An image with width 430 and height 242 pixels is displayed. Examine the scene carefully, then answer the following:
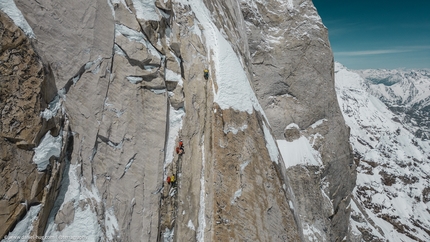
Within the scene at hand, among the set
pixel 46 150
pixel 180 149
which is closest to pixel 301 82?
pixel 180 149

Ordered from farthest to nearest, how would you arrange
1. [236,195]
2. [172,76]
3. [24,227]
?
[172,76], [236,195], [24,227]

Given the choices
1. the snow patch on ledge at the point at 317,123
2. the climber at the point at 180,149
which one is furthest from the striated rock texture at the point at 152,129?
the snow patch on ledge at the point at 317,123

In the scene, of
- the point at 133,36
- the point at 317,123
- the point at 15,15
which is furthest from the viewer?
the point at 317,123

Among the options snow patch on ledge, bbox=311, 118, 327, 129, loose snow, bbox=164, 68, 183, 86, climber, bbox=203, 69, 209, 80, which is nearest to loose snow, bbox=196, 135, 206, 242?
loose snow, bbox=164, 68, 183, 86

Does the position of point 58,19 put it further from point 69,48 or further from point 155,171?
point 155,171

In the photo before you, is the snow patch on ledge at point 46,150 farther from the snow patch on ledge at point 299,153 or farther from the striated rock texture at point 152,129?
the snow patch on ledge at point 299,153

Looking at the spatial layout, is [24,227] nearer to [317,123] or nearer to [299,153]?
[299,153]

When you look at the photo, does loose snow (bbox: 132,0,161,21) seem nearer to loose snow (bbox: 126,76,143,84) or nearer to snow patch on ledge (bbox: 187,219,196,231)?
loose snow (bbox: 126,76,143,84)
